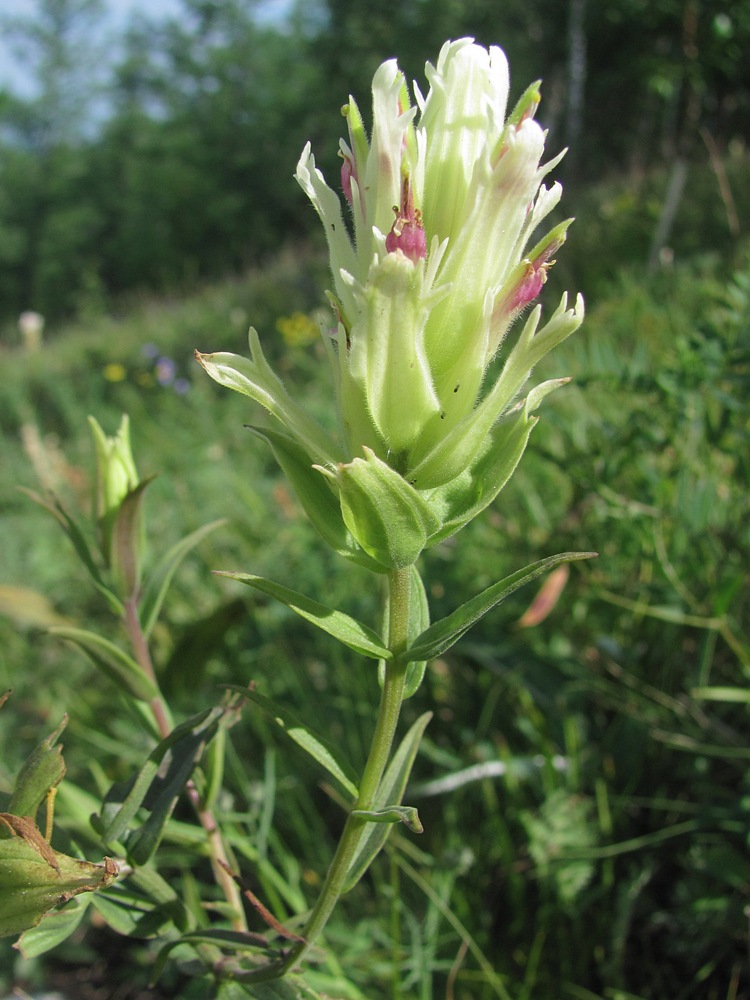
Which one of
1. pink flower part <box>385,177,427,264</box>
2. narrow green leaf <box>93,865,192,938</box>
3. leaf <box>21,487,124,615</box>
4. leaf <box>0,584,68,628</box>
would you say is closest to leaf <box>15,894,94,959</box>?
narrow green leaf <box>93,865,192,938</box>

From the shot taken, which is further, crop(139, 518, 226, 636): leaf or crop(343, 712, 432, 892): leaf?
crop(139, 518, 226, 636): leaf

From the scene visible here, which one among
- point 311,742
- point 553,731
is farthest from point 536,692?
point 311,742

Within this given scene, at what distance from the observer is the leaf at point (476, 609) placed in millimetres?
465

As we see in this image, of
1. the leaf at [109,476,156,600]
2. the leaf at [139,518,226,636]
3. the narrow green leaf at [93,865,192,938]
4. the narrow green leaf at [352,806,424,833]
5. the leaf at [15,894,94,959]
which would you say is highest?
the leaf at [109,476,156,600]

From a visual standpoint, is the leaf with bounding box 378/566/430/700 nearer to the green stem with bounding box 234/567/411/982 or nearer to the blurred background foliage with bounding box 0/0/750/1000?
the green stem with bounding box 234/567/411/982

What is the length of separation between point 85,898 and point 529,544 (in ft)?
3.79

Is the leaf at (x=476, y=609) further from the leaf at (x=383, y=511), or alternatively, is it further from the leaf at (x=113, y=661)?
the leaf at (x=113, y=661)

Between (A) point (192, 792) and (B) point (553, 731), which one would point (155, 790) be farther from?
(B) point (553, 731)

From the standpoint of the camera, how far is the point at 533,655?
1473 millimetres

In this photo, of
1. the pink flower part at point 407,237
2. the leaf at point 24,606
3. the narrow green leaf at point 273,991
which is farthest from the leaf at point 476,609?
the leaf at point 24,606

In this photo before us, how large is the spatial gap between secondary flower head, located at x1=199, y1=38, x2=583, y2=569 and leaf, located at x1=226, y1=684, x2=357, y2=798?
4.8 inches

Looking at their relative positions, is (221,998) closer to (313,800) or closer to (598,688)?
(598,688)

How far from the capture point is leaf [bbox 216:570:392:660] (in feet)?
1.56

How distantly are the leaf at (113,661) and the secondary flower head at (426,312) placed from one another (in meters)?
0.25
